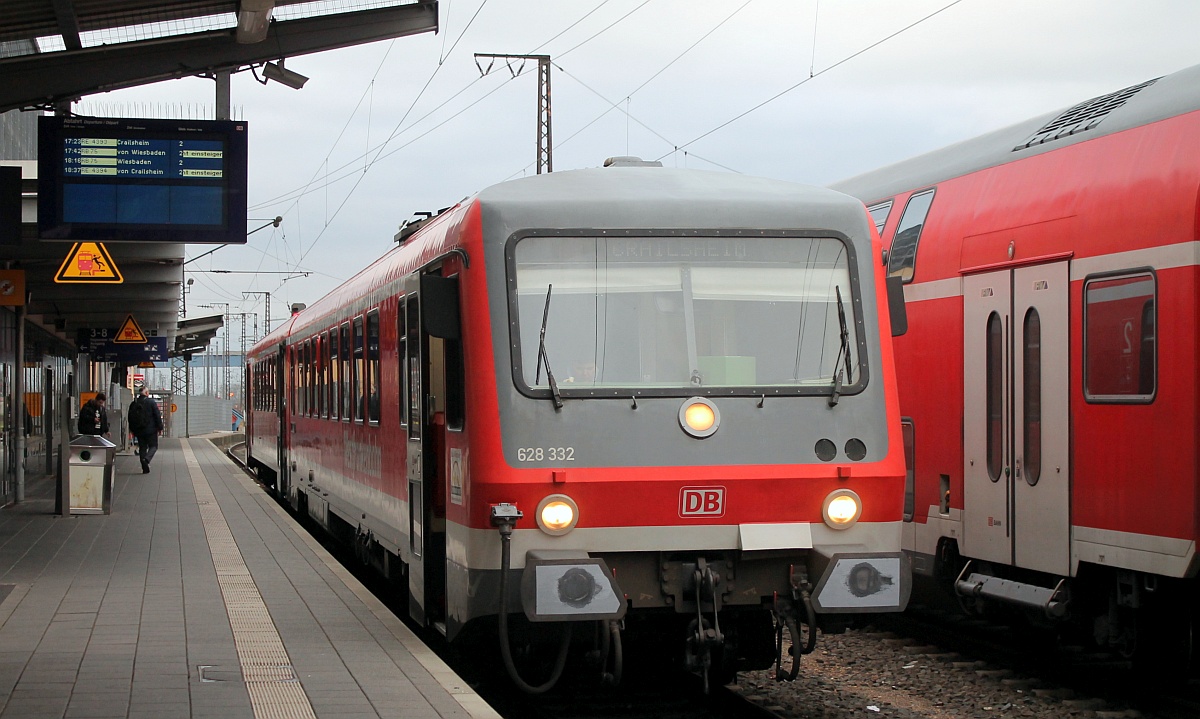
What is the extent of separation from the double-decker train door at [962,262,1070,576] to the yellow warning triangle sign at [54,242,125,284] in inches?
399

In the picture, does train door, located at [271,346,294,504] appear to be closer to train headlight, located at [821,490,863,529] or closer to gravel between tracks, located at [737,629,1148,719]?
gravel between tracks, located at [737,629,1148,719]

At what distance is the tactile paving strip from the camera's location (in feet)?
22.4

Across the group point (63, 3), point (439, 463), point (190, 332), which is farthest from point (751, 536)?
point (190, 332)

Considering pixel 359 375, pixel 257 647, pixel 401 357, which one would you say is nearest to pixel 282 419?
pixel 359 375

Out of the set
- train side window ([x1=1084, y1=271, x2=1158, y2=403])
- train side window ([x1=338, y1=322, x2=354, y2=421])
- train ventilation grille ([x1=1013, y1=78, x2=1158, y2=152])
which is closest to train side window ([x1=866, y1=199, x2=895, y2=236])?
train ventilation grille ([x1=1013, y1=78, x2=1158, y2=152])

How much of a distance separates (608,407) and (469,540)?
3.18ft

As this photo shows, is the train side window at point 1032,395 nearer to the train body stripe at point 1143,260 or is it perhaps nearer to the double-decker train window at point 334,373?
the train body stripe at point 1143,260

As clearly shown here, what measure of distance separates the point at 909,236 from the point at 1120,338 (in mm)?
3010

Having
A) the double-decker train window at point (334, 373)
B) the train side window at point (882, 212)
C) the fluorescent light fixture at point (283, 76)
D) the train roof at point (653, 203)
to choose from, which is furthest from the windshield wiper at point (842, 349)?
the double-decker train window at point (334, 373)

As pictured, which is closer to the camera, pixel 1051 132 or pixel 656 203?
pixel 656 203

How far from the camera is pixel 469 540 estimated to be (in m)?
7.16

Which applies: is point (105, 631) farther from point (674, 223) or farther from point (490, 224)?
point (674, 223)

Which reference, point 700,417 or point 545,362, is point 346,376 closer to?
point 545,362

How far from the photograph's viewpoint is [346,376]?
42.1 ft
